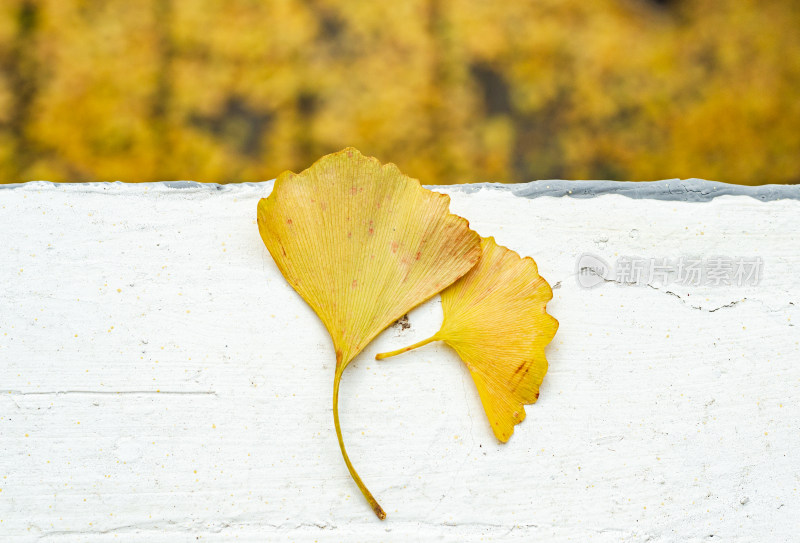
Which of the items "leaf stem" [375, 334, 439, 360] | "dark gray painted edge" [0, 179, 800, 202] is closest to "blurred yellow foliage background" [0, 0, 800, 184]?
"dark gray painted edge" [0, 179, 800, 202]

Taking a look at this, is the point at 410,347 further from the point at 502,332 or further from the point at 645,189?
the point at 645,189

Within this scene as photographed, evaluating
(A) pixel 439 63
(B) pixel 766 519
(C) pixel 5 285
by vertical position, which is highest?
(A) pixel 439 63

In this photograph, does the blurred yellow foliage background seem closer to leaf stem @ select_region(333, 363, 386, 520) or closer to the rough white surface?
the rough white surface

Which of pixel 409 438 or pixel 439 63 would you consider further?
pixel 439 63

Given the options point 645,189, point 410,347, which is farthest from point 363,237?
point 645,189

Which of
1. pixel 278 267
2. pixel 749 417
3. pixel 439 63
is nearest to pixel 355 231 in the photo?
pixel 278 267

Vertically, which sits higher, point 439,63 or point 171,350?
point 439,63

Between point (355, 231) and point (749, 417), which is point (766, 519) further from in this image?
point (355, 231)
